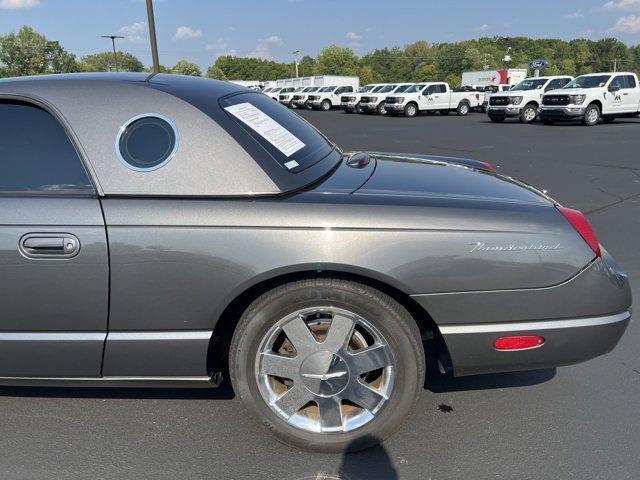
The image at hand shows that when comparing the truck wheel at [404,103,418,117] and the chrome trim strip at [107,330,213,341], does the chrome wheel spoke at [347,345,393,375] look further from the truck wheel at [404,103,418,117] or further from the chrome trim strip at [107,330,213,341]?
the truck wheel at [404,103,418,117]

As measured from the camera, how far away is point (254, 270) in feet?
6.83

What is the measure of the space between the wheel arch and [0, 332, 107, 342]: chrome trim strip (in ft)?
1.66

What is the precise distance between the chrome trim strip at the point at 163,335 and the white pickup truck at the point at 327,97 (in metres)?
37.9

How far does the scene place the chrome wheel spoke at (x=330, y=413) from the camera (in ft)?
7.55

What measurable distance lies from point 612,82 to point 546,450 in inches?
831

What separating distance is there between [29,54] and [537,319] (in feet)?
327

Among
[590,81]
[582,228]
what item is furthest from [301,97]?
[582,228]

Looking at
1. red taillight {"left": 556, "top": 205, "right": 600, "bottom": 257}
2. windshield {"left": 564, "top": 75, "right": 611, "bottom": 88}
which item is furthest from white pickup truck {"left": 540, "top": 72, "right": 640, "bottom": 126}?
red taillight {"left": 556, "top": 205, "right": 600, "bottom": 257}

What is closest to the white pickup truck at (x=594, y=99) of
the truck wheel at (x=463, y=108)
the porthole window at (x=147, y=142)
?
the truck wheel at (x=463, y=108)

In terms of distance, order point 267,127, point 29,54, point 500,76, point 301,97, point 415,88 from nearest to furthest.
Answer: point 267,127, point 415,88, point 301,97, point 500,76, point 29,54

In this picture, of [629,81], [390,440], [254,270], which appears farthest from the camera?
[629,81]

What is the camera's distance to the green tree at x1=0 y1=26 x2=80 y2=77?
81062mm

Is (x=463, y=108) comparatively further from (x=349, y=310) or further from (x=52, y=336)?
(x=52, y=336)

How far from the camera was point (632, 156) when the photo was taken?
11727 mm
